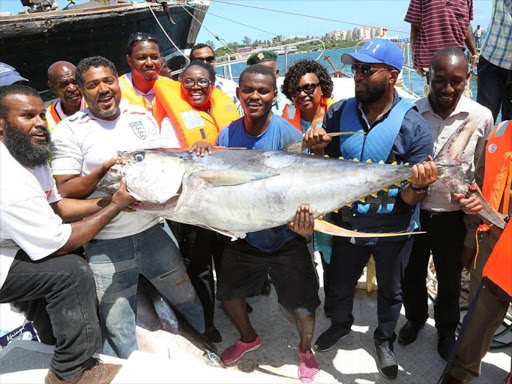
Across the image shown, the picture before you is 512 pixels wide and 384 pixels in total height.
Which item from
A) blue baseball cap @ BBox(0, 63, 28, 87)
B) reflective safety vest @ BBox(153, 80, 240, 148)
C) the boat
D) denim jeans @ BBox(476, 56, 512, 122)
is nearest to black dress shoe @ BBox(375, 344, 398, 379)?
reflective safety vest @ BBox(153, 80, 240, 148)

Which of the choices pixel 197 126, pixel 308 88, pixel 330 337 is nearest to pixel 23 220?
pixel 197 126

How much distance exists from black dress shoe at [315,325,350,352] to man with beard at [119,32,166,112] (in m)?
2.71

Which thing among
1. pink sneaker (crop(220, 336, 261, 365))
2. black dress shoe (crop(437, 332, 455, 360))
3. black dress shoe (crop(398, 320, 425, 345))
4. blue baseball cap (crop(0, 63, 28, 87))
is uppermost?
blue baseball cap (crop(0, 63, 28, 87))

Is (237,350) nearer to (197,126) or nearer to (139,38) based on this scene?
(197,126)

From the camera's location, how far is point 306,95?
3566 mm

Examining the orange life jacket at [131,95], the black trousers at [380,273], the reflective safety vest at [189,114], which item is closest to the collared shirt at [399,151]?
the black trousers at [380,273]

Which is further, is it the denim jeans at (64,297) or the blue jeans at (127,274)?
the blue jeans at (127,274)

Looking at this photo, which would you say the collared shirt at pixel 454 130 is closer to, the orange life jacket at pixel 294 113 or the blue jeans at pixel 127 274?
the orange life jacket at pixel 294 113

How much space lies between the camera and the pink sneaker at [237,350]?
124 inches

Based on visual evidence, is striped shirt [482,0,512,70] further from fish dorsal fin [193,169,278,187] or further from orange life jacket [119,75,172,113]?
orange life jacket [119,75,172,113]

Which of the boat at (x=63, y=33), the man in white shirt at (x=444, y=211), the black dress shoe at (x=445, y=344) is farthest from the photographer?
the boat at (x=63, y=33)

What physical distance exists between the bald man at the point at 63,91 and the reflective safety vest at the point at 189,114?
78 centimetres

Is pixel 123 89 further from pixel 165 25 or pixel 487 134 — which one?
pixel 165 25

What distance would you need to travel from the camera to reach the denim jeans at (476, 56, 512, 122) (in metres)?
3.80
